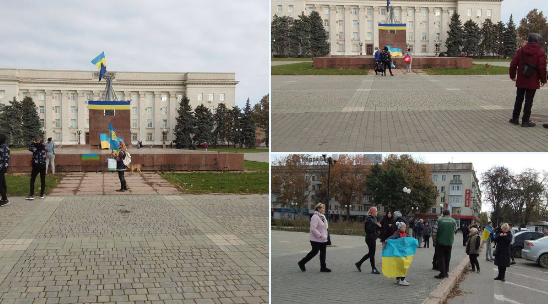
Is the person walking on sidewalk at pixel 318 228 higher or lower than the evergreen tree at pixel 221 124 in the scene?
lower

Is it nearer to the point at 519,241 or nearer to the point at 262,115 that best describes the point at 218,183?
the point at 519,241

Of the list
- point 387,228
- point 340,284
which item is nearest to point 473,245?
point 387,228

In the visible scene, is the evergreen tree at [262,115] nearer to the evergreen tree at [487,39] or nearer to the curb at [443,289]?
the evergreen tree at [487,39]

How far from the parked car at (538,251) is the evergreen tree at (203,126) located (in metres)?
71.5

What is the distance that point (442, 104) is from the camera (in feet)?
45.2

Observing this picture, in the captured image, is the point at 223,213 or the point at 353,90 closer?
the point at 223,213

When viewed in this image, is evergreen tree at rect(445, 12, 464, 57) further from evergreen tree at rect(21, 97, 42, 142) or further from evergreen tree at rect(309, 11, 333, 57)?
evergreen tree at rect(21, 97, 42, 142)

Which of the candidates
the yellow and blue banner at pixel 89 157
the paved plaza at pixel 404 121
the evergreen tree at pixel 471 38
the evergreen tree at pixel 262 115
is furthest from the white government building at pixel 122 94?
the paved plaza at pixel 404 121

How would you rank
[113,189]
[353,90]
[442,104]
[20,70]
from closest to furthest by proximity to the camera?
[442,104] < [113,189] < [353,90] < [20,70]

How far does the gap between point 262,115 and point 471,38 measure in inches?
1338

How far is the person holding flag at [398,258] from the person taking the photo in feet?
25.9

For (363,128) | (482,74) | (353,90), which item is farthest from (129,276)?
(482,74)

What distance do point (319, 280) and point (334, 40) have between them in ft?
317

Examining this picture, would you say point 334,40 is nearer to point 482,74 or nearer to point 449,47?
point 449,47
